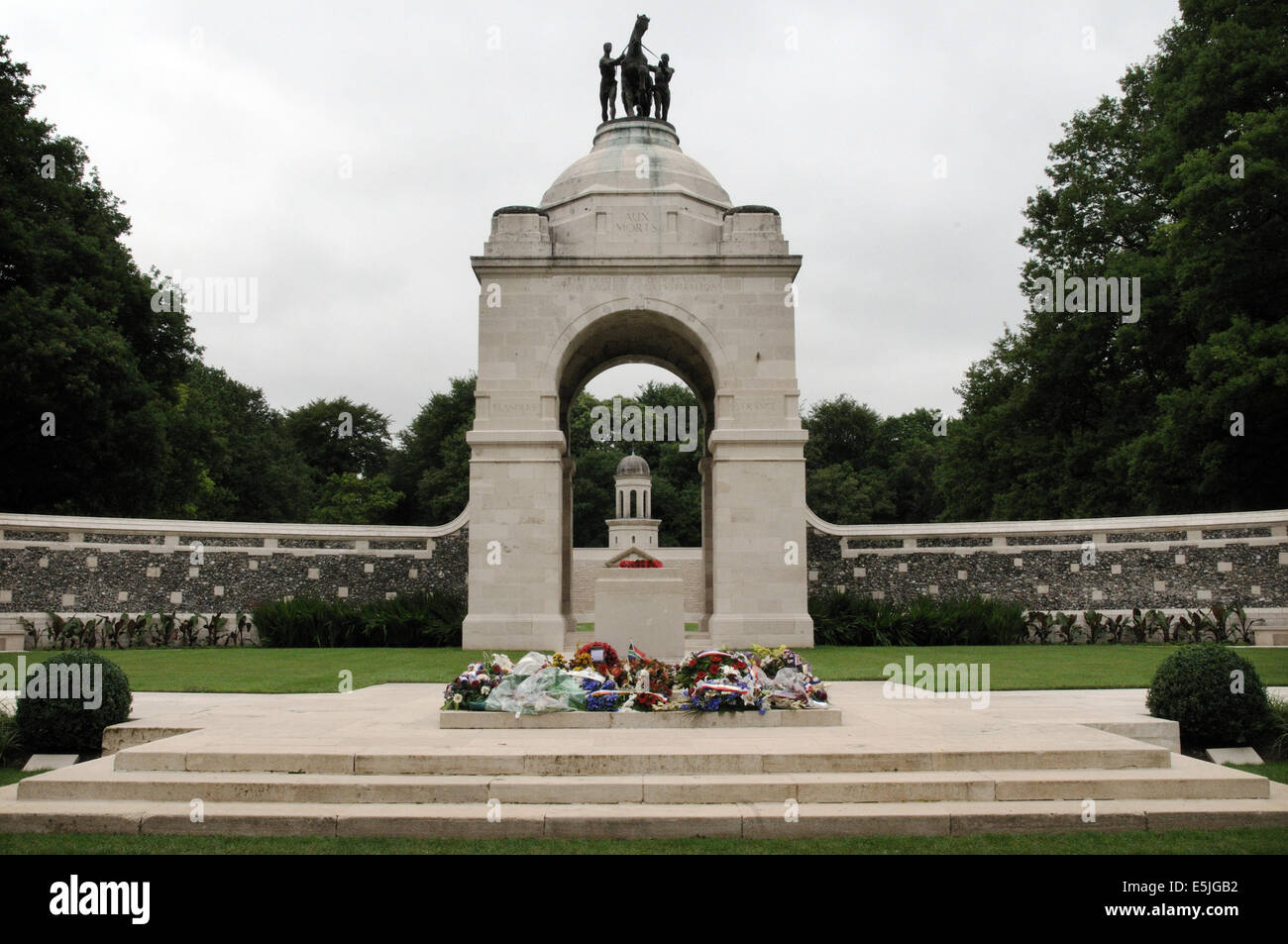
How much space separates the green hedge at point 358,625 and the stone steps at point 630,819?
47.1 feet

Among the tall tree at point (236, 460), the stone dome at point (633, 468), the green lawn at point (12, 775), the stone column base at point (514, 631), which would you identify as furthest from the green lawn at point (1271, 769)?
the stone dome at point (633, 468)

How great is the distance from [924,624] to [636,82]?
1409cm

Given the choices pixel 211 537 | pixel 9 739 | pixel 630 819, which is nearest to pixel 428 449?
pixel 211 537

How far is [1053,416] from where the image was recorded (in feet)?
101

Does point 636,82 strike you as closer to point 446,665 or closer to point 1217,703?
point 446,665

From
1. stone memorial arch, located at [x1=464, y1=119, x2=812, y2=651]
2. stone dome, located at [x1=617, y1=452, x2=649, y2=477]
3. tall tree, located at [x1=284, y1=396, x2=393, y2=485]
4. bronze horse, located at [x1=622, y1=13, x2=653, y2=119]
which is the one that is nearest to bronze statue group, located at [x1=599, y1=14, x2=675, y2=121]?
bronze horse, located at [x1=622, y1=13, x2=653, y2=119]

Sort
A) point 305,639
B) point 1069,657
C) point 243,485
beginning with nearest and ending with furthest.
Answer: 1. point 1069,657
2. point 305,639
3. point 243,485

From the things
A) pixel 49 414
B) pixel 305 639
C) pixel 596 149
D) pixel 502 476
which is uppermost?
pixel 596 149

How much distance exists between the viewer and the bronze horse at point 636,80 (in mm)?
23453

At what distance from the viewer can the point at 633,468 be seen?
4700 centimetres
